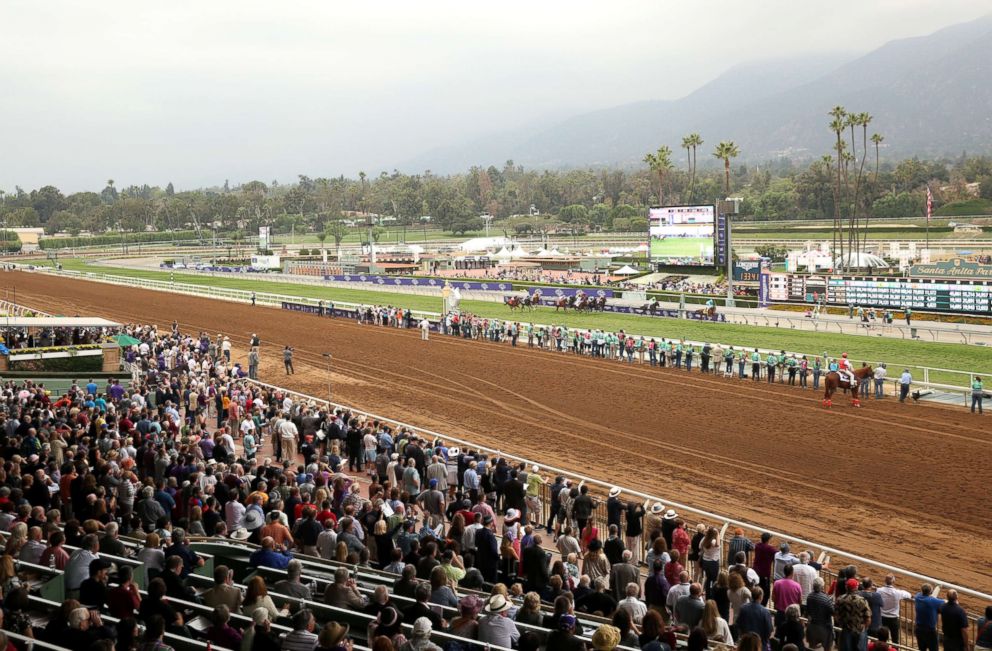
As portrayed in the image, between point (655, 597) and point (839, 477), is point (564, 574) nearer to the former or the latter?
point (655, 597)

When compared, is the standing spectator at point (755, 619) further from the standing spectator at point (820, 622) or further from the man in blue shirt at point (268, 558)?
the man in blue shirt at point (268, 558)

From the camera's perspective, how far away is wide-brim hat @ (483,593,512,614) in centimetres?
696

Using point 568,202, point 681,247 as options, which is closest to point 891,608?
point 681,247

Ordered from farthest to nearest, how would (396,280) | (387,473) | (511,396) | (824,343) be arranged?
(396,280) < (824,343) < (511,396) < (387,473)

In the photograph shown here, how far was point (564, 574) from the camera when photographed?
8.97 metres

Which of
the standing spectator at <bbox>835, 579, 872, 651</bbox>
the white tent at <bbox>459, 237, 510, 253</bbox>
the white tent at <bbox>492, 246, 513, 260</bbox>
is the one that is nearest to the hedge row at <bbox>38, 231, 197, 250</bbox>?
the white tent at <bbox>459, 237, 510, 253</bbox>

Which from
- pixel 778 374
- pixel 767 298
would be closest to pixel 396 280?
pixel 767 298

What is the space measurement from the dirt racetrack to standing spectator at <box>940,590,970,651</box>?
3.99 m

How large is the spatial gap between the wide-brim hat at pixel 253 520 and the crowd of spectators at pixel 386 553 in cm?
2

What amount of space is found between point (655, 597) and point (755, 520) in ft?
21.5

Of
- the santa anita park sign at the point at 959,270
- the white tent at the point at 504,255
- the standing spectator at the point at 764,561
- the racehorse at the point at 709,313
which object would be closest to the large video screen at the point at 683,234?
the racehorse at the point at 709,313

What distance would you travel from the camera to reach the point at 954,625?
8.40 meters

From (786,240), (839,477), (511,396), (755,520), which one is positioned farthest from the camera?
(786,240)

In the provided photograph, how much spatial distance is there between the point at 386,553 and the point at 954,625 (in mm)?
5236
